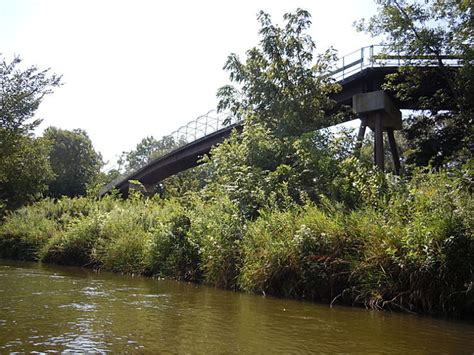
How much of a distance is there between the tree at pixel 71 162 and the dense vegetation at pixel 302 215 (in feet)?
96.1

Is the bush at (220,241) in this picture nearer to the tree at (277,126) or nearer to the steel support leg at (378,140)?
the tree at (277,126)

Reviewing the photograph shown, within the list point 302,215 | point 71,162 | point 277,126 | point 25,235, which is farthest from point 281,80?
point 71,162

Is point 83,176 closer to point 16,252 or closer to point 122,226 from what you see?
point 16,252

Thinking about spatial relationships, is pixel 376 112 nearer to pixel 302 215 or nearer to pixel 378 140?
pixel 378 140

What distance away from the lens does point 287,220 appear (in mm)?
10156

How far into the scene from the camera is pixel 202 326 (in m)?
5.68

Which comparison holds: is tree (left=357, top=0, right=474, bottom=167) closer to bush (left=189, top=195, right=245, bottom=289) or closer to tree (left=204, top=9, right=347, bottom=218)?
tree (left=204, top=9, right=347, bottom=218)

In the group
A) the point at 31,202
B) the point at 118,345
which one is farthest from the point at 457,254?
the point at 31,202

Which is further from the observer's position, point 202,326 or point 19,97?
point 19,97

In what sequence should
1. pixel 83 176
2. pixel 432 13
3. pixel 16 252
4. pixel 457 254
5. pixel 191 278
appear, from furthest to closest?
1. pixel 83 176
2. pixel 16 252
3. pixel 432 13
4. pixel 191 278
5. pixel 457 254

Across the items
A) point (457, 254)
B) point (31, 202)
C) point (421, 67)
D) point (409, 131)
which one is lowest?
point (457, 254)

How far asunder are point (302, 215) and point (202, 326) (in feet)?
16.9

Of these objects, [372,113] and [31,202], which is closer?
[372,113]

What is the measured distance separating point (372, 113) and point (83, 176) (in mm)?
42846
